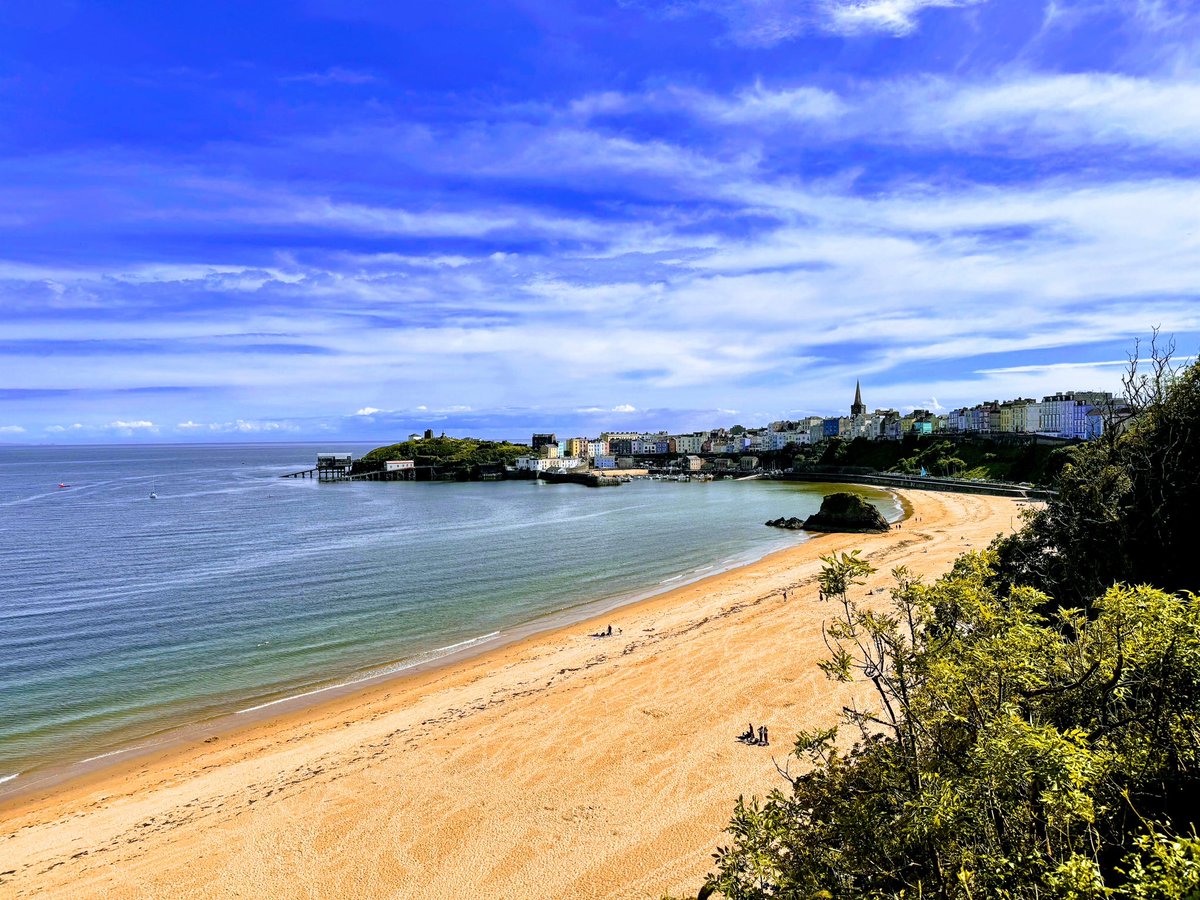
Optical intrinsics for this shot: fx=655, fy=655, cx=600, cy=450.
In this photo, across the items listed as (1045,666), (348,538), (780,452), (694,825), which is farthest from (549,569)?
(780,452)

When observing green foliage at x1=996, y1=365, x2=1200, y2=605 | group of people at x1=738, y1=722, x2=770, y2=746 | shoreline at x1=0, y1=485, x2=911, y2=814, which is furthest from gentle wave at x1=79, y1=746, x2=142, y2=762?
green foliage at x1=996, y1=365, x2=1200, y2=605

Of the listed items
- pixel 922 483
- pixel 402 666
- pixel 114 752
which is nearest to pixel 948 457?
pixel 922 483

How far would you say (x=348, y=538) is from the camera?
162 feet

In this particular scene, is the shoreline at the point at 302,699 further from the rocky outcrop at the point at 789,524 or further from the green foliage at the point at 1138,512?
the rocky outcrop at the point at 789,524

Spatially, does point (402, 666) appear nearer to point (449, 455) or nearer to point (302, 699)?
point (302, 699)

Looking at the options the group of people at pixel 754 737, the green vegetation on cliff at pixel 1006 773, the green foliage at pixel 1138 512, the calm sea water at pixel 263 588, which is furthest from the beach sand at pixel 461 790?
the green foliage at pixel 1138 512

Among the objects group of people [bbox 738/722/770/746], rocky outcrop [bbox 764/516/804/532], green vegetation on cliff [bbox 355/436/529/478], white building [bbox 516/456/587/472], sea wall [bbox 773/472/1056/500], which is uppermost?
green vegetation on cliff [bbox 355/436/529/478]

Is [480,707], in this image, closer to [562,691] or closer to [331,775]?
[562,691]

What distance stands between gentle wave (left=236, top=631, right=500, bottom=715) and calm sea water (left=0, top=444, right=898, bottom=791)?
0.57 feet

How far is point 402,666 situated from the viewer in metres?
22.0

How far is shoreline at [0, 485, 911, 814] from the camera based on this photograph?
14.8 m

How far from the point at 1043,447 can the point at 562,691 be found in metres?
89.8

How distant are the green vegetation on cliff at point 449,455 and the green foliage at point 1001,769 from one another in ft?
439

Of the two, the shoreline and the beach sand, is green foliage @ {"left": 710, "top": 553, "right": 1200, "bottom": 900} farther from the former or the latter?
the shoreline
